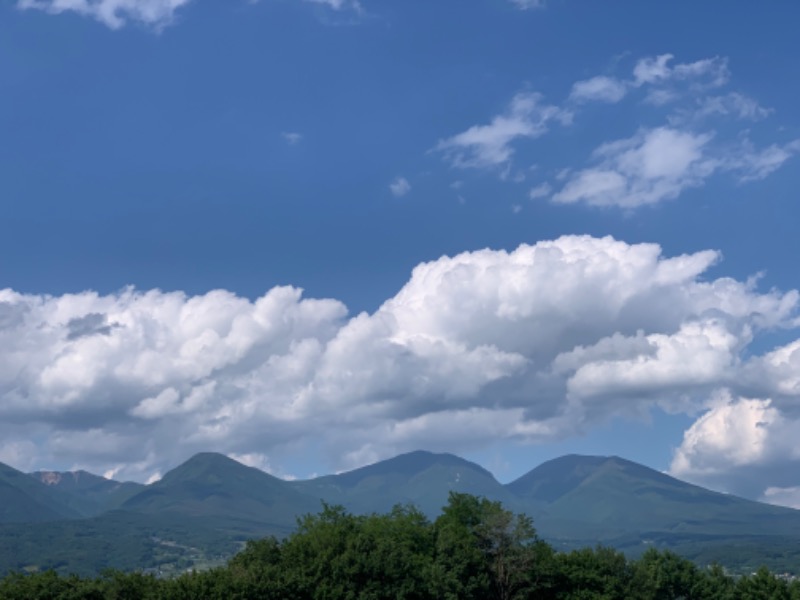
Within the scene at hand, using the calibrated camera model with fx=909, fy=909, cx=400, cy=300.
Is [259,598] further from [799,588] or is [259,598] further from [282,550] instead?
[799,588]

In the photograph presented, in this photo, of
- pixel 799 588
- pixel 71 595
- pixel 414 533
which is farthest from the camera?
pixel 799 588

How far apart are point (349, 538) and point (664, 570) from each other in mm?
59894

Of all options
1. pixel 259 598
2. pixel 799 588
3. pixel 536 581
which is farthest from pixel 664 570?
pixel 259 598

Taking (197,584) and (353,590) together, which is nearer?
(197,584)

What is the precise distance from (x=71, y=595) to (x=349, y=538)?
31.2 meters

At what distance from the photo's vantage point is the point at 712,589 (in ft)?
439

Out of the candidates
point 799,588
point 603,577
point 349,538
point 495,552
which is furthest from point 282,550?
point 799,588

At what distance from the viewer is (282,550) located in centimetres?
9606

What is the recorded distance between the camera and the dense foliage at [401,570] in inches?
3071

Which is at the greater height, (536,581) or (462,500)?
(462,500)

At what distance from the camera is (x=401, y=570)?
307 ft

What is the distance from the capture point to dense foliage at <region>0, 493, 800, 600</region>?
3071 inches

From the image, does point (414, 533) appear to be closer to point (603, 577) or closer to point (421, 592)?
point (421, 592)

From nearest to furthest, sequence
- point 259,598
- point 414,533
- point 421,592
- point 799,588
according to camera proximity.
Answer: point 259,598 < point 421,592 < point 414,533 < point 799,588
